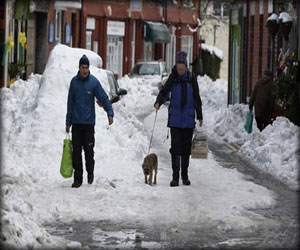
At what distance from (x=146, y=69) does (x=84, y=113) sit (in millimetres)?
30486

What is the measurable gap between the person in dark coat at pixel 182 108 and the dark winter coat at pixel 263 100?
7.10 metres

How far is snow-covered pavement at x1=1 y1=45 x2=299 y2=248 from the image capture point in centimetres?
1164

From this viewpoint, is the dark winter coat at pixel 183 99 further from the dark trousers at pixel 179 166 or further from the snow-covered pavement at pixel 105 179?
the snow-covered pavement at pixel 105 179

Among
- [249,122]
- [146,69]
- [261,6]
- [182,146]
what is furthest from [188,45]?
[182,146]

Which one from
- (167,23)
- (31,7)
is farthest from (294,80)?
(167,23)

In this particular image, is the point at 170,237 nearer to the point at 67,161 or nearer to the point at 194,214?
the point at 194,214

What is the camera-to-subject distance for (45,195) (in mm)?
13109

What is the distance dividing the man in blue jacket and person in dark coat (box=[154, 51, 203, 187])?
3.07ft

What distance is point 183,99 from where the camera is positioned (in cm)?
1477

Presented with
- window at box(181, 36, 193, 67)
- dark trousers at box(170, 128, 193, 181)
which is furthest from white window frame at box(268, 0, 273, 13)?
window at box(181, 36, 193, 67)

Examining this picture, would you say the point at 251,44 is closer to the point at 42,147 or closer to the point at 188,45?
the point at 42,147

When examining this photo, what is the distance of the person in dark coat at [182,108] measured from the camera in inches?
581

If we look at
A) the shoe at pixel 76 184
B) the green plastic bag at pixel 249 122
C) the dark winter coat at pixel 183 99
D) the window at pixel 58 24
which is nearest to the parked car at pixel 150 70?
the window at pixel 58 24

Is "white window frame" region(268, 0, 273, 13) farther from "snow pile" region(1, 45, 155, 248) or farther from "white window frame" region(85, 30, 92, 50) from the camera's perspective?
"white window frame" region(85, 30, 92, 50)
